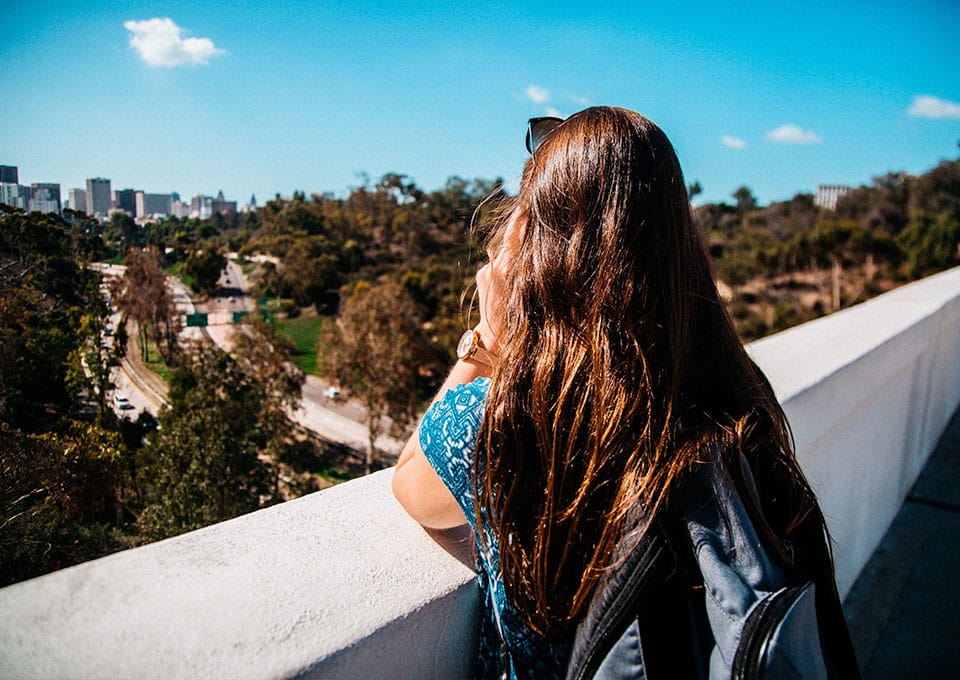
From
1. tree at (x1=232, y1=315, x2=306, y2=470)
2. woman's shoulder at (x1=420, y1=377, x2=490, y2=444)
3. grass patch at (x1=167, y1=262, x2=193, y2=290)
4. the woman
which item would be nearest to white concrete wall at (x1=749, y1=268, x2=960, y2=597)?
the woman

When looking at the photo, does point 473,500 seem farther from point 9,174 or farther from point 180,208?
point 180,208

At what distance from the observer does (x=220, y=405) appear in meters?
3.94

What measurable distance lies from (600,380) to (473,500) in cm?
26

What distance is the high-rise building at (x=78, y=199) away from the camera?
5.71 feet

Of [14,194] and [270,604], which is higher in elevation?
[14,194]

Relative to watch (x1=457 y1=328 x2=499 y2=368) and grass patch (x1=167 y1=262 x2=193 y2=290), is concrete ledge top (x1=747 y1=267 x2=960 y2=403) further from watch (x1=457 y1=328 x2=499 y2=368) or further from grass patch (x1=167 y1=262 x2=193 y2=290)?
grass patch (x1=167 y1=262 x2=193 y2=290)

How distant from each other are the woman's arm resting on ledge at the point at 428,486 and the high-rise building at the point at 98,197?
1.31 metres

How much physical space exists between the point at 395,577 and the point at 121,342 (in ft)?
4.46

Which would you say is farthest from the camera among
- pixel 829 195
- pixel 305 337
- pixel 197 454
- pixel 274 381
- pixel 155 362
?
pixel 829 195

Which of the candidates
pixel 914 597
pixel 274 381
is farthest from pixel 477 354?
pixel 274 381

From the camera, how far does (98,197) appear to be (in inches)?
72.8

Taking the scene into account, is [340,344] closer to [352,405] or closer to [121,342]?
[352,405]

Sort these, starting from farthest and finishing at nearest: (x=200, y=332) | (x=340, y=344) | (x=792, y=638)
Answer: (x=340, y=344)
(x=200, y=332)
(x=792, y=638)

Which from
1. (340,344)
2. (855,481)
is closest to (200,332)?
(855,481)
